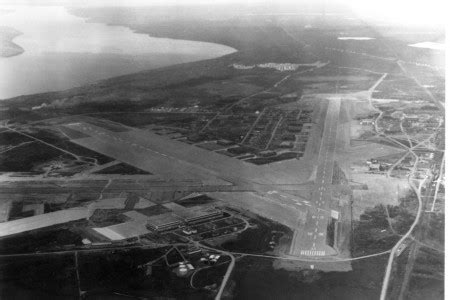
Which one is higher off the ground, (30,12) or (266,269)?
(30,12)

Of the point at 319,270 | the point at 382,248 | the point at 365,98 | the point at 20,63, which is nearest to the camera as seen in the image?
the point at 319,270

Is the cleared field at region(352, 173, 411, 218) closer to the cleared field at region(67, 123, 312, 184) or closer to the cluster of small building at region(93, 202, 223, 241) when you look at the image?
the cleared field at region(67, 123, 312, 184)

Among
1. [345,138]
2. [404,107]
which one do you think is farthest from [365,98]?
[345,138]

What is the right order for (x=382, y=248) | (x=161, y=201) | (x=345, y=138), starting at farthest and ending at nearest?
(x=345, y=138) < (x=161, y=201) < (x=382, y=248)

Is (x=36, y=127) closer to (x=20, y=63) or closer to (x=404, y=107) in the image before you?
(x=20, y=63)

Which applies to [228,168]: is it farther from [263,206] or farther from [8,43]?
[8,43]

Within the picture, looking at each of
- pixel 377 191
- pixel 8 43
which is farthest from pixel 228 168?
pixel 8 43

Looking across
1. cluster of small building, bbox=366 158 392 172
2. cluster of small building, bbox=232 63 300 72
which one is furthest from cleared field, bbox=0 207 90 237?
cluster of small building, bbox=232 63 300 72
